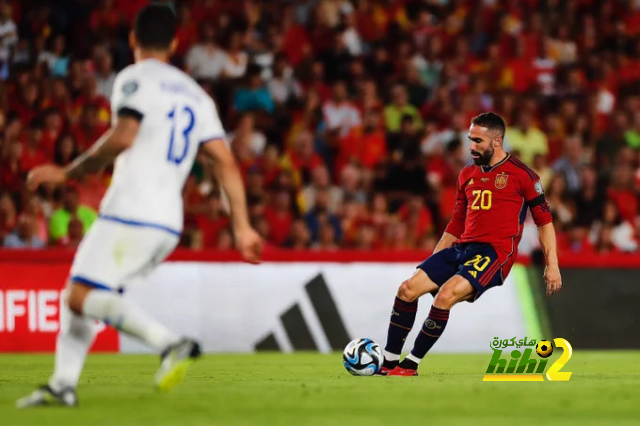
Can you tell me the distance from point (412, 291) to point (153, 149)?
3654mm

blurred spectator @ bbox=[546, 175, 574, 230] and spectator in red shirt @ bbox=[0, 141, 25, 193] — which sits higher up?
spectator in red shirt @ bbox=[0, 141, 25, 193]

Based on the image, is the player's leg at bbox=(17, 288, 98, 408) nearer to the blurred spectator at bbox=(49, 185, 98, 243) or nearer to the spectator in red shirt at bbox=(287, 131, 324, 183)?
the blurred spectator at bbox=(49, 185, 98, 243)

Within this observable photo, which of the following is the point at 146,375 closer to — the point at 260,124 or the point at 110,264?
the point at 110,264

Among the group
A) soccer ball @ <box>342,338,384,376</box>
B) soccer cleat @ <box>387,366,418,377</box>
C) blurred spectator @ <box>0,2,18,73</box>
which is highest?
blurred spectator @ <box>0,2,18,73</box>

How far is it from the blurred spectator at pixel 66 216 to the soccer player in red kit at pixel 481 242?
20.2ft

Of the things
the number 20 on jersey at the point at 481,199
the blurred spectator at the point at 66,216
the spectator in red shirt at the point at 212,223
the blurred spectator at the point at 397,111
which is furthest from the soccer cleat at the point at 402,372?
the blurred spectator at the point at 397,111

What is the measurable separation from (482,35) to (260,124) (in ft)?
16.4

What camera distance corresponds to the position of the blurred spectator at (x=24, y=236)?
14477 millimetres

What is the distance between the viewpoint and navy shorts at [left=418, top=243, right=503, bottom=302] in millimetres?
9344

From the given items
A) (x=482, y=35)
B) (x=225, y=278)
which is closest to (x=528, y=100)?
(x=482, y=35)

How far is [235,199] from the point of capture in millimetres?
6473

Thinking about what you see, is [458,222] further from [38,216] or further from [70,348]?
[38,216]

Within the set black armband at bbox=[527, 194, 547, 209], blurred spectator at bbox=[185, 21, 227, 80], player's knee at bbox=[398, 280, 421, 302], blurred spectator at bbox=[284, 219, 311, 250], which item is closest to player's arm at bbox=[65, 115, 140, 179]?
player's knee at bbox=[398, 280, 421, 302]

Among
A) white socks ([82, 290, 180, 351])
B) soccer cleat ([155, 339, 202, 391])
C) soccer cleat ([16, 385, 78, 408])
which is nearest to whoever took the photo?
soccer cleat ([155, 339, 202, 391])
